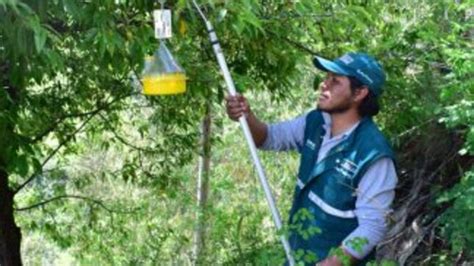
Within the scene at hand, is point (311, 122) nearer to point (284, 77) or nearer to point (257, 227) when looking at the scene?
point (284, 77)

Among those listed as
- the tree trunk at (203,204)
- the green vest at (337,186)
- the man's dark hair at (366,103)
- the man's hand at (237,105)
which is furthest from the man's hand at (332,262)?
the tree trunk at (203,204)

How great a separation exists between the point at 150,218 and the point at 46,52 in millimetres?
4128

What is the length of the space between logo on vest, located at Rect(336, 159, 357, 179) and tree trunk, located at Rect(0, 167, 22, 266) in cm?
238

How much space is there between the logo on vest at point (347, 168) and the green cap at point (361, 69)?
0.36m

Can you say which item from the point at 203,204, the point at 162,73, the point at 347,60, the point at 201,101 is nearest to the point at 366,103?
the point at 347,60

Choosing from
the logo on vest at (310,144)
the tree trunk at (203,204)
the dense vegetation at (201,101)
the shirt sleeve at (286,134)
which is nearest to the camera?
the dense vegetation at (201,101)

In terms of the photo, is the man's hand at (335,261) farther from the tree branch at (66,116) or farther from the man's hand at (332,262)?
the tree branch at (66,116)

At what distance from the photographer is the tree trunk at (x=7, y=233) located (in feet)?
15.1

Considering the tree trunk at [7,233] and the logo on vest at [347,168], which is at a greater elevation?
the logo on vest at [347,168]

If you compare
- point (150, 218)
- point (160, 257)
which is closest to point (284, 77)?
point (160, 257)

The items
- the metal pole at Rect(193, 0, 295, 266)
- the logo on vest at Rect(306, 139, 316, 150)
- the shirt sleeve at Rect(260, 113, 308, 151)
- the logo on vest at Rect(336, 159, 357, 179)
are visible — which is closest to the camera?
the logo on vest at Rect(336, 159, 357, 179)

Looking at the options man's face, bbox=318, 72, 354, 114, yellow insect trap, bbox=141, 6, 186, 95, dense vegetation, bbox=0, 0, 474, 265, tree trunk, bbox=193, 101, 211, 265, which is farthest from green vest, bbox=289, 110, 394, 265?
tree trunk, bbox=193, 101, 211, 265

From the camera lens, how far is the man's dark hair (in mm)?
3162

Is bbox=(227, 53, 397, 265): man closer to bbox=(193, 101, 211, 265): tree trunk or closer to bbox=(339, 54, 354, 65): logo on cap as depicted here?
bbox=(339, 54, 354, 65): logo on cap
